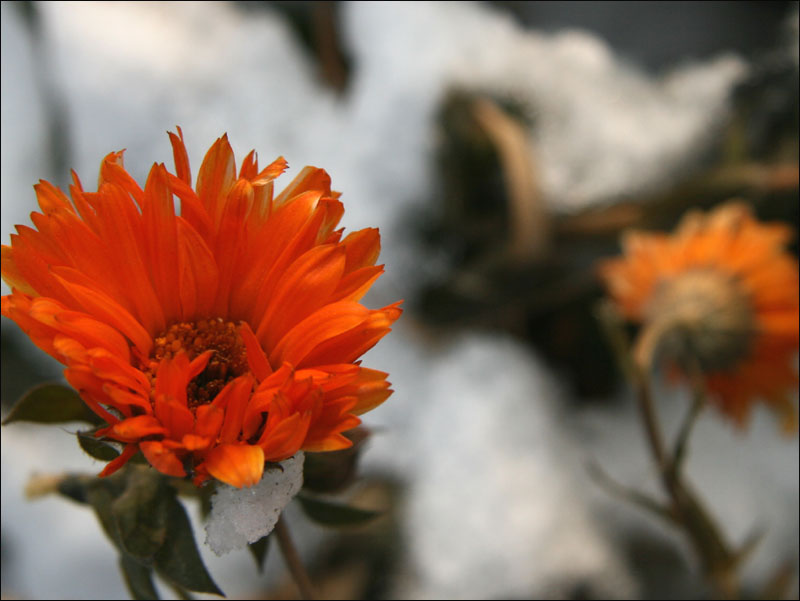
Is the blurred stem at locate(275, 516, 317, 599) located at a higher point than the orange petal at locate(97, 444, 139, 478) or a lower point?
lower

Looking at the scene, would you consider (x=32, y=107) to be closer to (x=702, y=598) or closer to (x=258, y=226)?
(x=258, y=226)

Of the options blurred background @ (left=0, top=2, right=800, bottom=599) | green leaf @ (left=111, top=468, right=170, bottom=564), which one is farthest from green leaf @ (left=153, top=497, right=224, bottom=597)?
blurred background @ (left=0, top=2, right=800, bottom=599)

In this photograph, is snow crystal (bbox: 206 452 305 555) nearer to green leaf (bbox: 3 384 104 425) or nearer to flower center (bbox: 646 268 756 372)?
green leaf (bbox: 3 384 104 425)

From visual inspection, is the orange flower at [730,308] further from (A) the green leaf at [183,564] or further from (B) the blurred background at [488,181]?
(A) the green leaf at [183,564]

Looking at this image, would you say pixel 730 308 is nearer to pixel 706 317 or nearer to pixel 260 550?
pixel 706 317

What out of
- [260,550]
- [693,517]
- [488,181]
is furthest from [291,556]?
[488,181]
